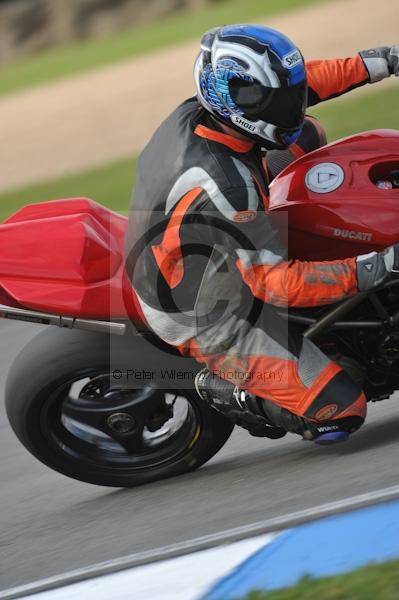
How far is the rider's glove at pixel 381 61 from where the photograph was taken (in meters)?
4.18

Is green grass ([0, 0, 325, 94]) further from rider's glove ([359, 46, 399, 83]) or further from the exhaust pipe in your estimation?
the exhaust pipe

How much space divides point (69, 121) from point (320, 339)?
11.8 meters

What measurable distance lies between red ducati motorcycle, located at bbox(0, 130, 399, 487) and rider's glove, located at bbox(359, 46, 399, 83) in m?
0.33

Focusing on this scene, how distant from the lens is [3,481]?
4578 millimetres

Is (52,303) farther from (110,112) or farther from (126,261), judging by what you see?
(110,112)

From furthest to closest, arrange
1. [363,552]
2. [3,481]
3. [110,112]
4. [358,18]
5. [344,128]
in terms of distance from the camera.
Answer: [358,18] < [110,112] < [344,128] < [3,481] < [363,552]

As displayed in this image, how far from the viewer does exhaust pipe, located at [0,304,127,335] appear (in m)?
3.92

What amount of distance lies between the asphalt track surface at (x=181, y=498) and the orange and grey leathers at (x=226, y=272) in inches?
9.1

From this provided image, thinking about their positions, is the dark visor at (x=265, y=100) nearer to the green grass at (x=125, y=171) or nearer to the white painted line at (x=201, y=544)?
the white painted line at (x=201, y=544)

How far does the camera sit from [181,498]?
13.3 ft

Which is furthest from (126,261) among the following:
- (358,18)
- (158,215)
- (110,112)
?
(358,18)

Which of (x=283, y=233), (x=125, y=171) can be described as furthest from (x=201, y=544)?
(x=125, y=171)

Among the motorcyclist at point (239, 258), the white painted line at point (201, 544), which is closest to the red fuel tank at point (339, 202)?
the motorcyclist at point (239, 258)

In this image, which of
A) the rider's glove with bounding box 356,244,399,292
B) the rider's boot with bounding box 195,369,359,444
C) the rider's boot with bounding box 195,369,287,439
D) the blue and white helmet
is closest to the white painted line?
the rider's boot with bounding box 195,369,359,444
